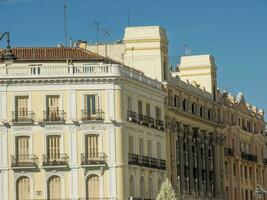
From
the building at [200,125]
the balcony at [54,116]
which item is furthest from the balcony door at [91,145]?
the building at [200,125]

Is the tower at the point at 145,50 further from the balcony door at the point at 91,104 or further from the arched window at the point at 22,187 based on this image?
the arched window at the point at 22,187

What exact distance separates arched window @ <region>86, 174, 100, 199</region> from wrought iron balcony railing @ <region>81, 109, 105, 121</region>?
4.22 m

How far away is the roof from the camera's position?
326 ft

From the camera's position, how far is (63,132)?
95500mm

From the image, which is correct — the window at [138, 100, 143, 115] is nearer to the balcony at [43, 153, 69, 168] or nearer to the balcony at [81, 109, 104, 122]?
the balcony at [81, 109, 104, 122]

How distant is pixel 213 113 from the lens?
12550 centimetres

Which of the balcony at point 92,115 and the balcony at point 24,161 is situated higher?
the balcony at point 92,115

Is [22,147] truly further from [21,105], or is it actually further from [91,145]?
[91,145]

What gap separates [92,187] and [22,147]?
→ 235 inches

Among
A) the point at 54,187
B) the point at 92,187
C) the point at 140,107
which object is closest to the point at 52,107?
the point at 54,187

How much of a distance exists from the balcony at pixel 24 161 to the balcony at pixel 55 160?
0.74 metres

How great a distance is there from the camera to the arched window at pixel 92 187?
9481 cm

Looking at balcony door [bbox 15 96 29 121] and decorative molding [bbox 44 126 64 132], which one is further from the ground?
balcony door [bbox 15 96 29 121]

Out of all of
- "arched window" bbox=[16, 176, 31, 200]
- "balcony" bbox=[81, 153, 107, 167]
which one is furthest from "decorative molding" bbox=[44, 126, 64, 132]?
"arched window" bbox=[16, 176, 31, 200]
